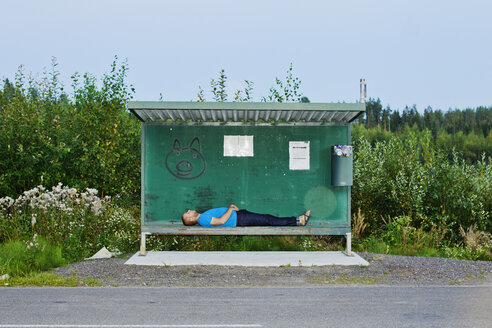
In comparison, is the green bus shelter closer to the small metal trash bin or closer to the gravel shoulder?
the small metal trash bin

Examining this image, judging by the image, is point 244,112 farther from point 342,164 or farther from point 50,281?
point 50,281

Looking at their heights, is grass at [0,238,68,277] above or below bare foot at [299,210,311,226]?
below

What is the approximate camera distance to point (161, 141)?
35.9 ft

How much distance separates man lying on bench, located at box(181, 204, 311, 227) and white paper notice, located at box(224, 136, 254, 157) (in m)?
1.14

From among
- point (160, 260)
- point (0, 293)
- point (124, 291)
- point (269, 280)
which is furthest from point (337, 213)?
point (0, 293)

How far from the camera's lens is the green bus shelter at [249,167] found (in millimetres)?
10906

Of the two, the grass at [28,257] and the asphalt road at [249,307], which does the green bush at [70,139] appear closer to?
the grass at [28,257]

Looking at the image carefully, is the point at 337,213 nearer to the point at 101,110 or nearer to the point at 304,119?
the point at 304,119

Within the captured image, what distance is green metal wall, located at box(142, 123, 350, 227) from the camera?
10930 millimetres

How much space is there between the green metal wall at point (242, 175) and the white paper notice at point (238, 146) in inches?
3.8

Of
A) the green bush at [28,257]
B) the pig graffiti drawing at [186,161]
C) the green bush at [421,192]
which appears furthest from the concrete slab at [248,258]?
the green bush at [421,192]

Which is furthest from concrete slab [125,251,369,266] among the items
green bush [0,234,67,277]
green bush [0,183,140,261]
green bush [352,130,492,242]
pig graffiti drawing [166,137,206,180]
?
green bush [352,130,492,242]

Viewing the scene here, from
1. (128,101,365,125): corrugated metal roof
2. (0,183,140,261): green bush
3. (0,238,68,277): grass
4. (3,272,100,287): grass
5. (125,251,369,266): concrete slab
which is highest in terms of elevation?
(128,101,365,125): corrugated metal roof

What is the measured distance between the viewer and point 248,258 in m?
10.5
